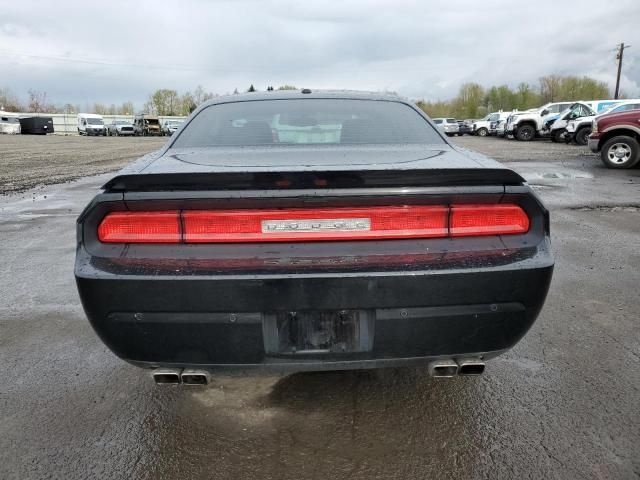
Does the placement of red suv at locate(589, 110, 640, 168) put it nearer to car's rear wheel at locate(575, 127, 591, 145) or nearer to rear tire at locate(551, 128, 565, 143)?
car's rear wheel at locate(575, 127, 591, 145)

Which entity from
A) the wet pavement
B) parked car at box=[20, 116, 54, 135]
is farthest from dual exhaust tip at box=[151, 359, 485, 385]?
parked car at box=[20, 116, 54, 135]

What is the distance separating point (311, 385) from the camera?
2.69 metres

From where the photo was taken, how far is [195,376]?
2.08 m

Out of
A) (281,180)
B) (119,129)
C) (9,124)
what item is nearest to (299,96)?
(281,180)

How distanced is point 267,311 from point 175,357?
44 cm

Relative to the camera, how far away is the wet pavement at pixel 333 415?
82.6 inches

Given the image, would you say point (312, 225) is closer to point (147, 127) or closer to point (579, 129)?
point (579, 129)

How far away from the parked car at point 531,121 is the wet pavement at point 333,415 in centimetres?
2670

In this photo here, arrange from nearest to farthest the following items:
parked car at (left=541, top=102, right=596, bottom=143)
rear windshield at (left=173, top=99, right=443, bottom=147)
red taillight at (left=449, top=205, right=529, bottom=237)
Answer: red taillight at (left=449, top=205, right=529, bottom=237), rear windshield at (left=173, top=99, right=443, bottom=147), parked car at (left=541, top=102, right=596, bottom=143)

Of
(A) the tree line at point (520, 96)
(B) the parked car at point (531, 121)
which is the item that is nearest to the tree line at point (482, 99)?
(A) the tree line at point (520, 96)

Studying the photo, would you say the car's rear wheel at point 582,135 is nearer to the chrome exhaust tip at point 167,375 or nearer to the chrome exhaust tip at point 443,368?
the chrome exhaust tip at point 443,368

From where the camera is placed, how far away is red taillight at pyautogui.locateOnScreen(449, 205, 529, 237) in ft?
6.66

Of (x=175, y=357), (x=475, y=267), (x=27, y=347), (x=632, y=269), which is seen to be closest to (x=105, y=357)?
(x=27, y=347)

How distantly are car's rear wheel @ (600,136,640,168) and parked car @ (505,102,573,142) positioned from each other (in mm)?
15848
